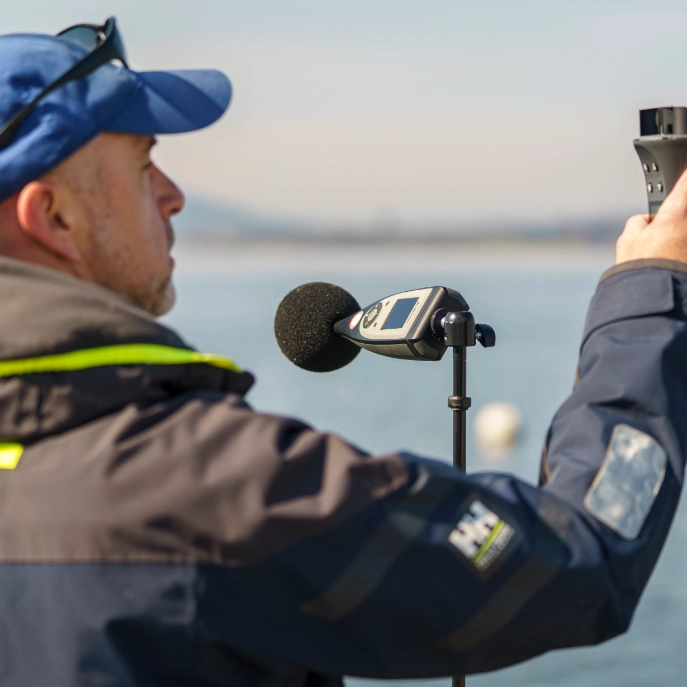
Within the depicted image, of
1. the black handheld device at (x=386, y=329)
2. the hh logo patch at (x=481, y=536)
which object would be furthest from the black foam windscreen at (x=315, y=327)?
the hh logo patch at (x=481, y=536)

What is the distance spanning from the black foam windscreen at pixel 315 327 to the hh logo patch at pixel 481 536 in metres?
0.63

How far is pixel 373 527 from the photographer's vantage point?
1229mm

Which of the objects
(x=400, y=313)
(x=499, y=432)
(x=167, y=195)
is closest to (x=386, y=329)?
(x=400, y=313)

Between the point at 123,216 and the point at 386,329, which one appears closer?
the point at 123,216

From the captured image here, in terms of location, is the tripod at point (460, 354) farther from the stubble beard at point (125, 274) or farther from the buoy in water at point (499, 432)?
the buoy in water at point (499, 432)

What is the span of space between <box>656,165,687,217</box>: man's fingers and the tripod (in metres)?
0.30

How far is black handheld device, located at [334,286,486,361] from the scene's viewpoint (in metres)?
1.64

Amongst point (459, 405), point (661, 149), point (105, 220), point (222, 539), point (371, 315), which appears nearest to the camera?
point (222, 539)

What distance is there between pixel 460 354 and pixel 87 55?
25.4 inches

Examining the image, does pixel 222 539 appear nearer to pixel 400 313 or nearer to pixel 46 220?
pixel 46 220

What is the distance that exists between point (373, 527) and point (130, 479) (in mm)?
262

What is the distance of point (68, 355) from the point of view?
4.04 feet

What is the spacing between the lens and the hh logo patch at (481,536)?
1.25m

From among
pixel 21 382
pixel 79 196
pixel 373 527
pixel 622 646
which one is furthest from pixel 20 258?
pixel 622 646
